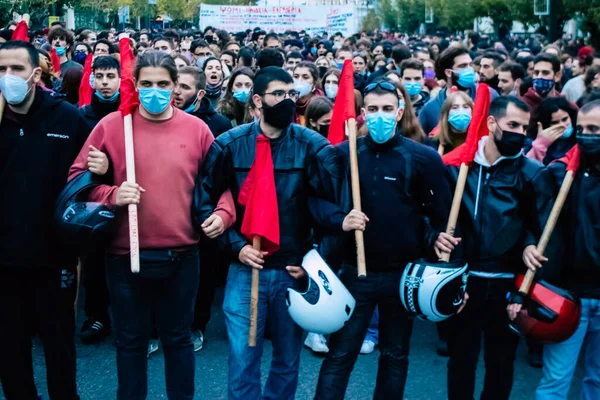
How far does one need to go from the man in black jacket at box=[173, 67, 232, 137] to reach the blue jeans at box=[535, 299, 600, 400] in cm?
314

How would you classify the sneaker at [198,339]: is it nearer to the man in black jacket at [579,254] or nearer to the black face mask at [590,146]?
the man in black jacket at [579,254]

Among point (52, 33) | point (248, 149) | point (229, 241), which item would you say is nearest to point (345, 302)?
point (229, 241)

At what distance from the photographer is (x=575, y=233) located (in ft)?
13.6

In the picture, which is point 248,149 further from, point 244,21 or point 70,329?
point 244,21

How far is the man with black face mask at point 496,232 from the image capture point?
4.27 m

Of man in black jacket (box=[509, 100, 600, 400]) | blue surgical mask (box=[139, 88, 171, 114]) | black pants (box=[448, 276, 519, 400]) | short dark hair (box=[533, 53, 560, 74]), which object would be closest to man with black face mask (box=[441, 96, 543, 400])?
black pants (box=[448, 276, 519, 400])

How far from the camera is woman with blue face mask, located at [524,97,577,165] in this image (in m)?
5.93

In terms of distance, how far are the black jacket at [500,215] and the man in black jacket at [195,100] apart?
2.40 meters

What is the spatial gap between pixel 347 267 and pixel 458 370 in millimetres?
904

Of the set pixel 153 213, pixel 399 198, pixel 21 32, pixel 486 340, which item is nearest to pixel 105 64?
pixel 21 32

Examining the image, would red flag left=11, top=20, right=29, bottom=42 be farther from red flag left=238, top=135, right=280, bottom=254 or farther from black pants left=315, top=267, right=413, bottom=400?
black pants left=315, top=267, right=413, bottom=400

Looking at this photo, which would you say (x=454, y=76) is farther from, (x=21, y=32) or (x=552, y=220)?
(x=21, y=32)

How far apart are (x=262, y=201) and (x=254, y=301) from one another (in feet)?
1.78

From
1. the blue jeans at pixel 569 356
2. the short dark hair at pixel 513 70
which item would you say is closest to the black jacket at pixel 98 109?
the blue jeans at pixel 569 356
